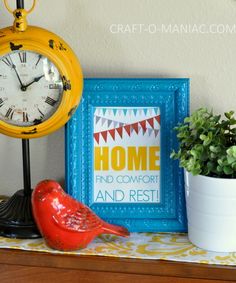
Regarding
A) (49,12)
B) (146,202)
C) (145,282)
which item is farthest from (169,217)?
(49,12)

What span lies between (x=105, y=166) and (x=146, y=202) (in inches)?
3.9

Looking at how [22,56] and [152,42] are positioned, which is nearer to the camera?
[22,56]

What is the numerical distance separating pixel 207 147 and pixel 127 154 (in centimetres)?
16

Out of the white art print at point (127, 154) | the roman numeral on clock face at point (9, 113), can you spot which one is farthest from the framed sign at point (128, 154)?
the roman numeral on clock face at point (9, 113)

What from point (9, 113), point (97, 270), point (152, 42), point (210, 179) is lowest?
point (97, 270)

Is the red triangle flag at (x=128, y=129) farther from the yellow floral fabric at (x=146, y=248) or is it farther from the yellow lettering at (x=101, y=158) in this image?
the yellow floral fabric at (x=146, y=248)

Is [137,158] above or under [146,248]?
above

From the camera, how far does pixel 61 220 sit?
0.85m

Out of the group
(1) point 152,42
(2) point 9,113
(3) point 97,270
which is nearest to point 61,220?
(3) point 97,270

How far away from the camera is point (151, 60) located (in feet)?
3.21

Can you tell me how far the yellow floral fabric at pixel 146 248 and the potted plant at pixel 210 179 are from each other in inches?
0.9

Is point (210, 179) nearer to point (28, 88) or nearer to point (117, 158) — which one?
point (117, 158)

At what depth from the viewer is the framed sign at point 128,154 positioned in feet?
3.08

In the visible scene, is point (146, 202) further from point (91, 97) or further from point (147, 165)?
point (91, 97)
